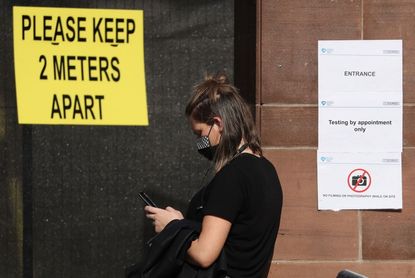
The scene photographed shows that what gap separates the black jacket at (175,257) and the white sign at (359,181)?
190 centimetres

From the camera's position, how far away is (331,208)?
5680 mm

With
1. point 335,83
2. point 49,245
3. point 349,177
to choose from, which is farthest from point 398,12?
point 49,245

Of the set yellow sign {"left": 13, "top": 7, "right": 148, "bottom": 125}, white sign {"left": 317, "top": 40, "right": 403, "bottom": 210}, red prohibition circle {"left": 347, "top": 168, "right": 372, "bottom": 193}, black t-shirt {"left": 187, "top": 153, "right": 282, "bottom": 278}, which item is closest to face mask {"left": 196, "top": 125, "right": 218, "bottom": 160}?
black t-shirt {"left": 187, "top": 153, "right": 282, "bottom": 278}

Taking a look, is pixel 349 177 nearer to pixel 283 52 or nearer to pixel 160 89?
pixel 283 52

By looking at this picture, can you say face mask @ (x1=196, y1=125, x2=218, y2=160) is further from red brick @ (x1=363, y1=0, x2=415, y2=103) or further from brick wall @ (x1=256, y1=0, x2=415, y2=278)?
red brick @ (x1=363, y1=0, x2=415, y2=103)

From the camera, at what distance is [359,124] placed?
566cm

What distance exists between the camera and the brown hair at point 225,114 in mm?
3945

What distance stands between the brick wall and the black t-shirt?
1668 millimetres

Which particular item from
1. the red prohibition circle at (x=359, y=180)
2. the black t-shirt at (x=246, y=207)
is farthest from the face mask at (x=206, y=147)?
the red prohibition circle at (x=359, y=180)

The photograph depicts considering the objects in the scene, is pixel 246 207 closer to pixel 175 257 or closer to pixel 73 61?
pixel 175 257

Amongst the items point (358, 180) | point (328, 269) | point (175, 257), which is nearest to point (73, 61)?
point (358, 180)

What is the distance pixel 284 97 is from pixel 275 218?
1.79 m

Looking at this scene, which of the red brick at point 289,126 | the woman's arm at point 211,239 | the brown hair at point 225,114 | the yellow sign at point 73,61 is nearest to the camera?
the woman's arm at point 211,239

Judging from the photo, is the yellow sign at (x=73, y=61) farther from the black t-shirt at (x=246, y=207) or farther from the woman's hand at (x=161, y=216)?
the black t-shirt at (x=246, y=207)
